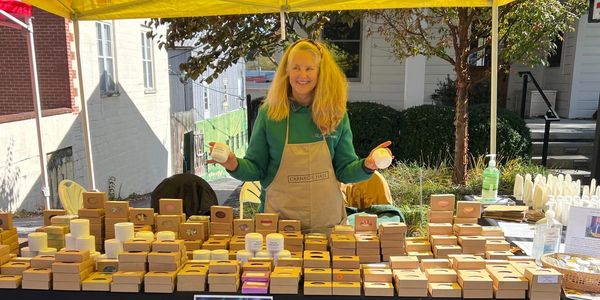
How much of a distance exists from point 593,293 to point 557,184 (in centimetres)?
149

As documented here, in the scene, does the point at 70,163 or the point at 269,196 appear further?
the point at 70,163

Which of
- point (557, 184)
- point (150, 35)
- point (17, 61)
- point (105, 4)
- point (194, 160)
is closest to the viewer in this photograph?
point (557, 184)

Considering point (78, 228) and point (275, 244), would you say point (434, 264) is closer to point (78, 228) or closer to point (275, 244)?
point (275, 244)

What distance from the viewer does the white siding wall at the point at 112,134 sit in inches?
301

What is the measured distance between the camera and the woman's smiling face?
8.22 feet

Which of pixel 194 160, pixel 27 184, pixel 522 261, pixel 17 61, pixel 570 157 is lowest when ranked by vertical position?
pixel 194 160

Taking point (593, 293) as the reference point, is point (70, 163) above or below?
below

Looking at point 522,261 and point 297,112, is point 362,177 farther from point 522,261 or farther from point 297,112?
point 522,261

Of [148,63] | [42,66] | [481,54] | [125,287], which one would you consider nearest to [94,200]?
[125,287]

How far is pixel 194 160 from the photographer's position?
54.9 ft

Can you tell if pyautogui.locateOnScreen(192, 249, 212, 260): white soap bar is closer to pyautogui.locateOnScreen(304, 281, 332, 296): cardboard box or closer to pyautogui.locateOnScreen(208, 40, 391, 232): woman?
pyautogui.locateOnScreen(304, 281, 332, 296): cardboard box

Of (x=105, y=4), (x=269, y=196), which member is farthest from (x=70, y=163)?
(x=269, y=196)

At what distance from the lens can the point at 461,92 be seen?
6.58 meters

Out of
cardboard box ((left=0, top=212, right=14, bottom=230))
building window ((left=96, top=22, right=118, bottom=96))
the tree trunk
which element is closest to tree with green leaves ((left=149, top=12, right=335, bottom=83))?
the tree trunk
